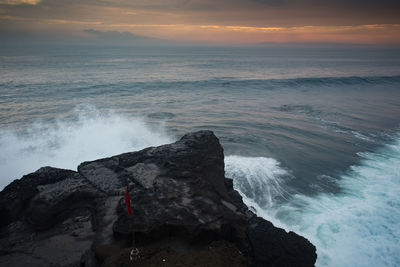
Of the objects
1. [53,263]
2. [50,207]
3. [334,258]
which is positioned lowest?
[334,258]

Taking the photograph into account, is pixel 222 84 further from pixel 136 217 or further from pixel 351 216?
pixel 136 217

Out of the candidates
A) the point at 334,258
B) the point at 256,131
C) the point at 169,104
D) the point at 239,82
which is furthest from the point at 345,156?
the point at 239,82

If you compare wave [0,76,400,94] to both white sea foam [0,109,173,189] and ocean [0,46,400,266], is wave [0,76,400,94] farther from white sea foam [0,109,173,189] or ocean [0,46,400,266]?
white sea foam [0,109,173,189]

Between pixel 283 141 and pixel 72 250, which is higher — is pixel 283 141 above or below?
below

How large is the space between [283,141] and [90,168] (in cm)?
1262

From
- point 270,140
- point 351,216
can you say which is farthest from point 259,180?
point 270,140

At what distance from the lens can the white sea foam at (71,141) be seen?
1291 centimetres

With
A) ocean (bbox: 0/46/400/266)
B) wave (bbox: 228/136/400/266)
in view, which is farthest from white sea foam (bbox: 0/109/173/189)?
wave (bbox: 228/136/400/266)

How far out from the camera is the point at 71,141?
15.9 metres

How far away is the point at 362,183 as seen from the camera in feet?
38.7

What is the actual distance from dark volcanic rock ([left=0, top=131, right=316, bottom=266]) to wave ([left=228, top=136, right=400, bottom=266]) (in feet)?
7.13

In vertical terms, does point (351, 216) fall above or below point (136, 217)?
below

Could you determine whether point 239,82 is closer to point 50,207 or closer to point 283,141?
point 283,141

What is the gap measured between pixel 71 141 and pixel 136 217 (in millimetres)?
12305
